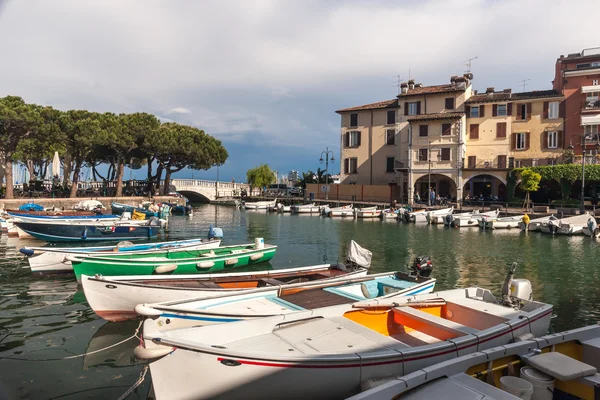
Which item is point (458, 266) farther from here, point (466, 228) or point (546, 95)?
point (546, 95)

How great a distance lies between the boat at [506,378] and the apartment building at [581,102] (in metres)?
47.6

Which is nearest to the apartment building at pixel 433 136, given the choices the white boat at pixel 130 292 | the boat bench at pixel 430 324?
the white boat at pixel 130 292

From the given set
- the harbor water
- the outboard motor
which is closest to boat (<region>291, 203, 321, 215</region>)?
the harbor water

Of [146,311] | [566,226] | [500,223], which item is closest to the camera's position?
[146,311]

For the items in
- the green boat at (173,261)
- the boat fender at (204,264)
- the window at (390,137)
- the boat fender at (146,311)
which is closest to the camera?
the boat fender at (146,311)

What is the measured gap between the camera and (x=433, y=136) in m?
50.1

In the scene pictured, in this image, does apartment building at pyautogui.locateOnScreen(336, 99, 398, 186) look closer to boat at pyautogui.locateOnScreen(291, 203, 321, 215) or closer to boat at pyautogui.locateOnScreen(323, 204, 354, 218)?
boat at pyautogui.locateOnScreen(291, 203, 321, 215)

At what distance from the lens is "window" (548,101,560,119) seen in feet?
157

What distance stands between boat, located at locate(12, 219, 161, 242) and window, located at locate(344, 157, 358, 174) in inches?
1466

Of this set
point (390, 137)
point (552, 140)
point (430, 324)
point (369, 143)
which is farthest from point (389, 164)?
point (430, 324)

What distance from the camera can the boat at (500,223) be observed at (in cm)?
3531

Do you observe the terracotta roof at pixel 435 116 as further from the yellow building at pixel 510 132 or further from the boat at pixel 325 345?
the boat at pixel 325 345

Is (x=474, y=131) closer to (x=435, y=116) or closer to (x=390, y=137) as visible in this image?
(x=435, y=116)

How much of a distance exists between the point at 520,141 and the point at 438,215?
17.0m
